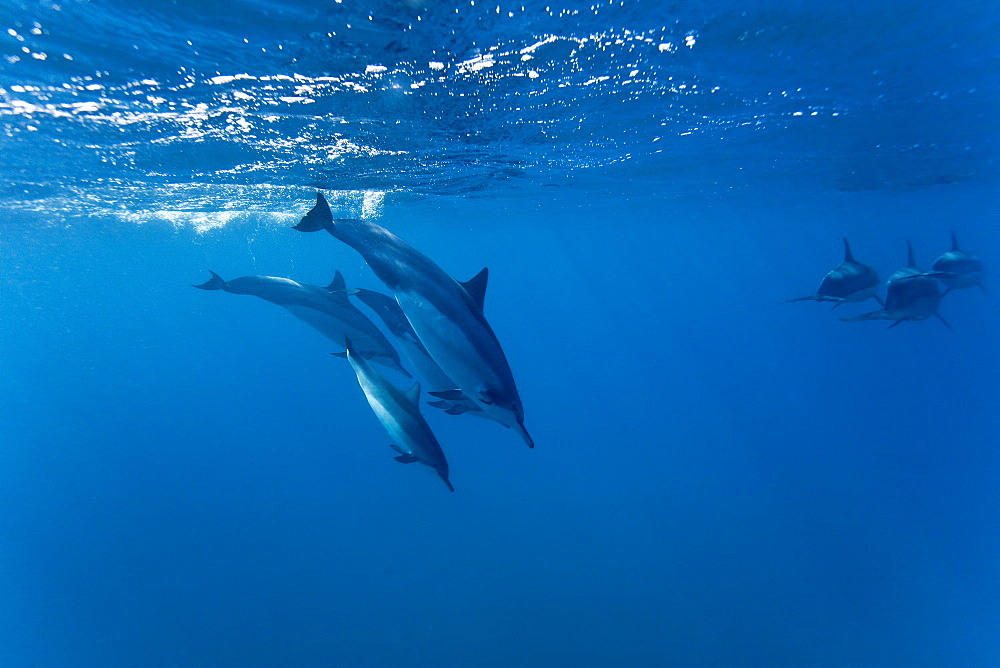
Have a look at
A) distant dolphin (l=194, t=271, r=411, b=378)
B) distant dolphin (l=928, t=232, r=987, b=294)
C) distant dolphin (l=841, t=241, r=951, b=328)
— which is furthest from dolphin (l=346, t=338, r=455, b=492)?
distant dolphin (l=928, t=232, r=987, b=294)

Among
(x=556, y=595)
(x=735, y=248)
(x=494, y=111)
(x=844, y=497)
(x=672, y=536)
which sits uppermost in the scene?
(x=494, y=111)

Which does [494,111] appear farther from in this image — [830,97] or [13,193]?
[13,193]

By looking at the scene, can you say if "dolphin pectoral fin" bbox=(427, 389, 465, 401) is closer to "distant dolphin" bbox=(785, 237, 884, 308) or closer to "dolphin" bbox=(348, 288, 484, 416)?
"dolphin" bbox=(348, 288, 484, 416)

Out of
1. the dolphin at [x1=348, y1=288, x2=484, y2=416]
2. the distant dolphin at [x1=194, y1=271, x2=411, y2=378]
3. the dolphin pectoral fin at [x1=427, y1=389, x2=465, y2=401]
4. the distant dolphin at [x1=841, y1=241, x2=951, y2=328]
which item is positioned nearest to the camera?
the dolphin pectoral fin at [x1=427, y1=389, x2=465, y2=401]

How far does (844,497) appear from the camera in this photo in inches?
779

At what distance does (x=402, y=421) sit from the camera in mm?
4348

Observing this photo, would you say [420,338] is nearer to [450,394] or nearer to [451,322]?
[451,322]

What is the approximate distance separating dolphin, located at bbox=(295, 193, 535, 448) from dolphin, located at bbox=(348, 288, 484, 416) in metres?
0.70

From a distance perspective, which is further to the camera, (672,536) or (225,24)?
(672,536)

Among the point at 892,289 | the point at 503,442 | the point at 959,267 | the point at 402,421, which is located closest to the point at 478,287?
the point at 402,421

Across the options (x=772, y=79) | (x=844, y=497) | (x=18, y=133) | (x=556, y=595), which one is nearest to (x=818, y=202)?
(x=844, y=497)

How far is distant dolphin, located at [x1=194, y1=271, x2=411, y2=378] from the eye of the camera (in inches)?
223

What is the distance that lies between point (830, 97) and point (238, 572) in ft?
67.2

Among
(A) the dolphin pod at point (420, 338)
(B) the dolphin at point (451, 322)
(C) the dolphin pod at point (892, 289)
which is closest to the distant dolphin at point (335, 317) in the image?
(A) the dolphin pod at point (420, 338)
